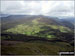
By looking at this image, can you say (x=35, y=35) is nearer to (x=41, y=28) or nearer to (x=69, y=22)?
(x=41, y=28)

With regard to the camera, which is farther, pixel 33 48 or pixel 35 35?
pixel 35 35

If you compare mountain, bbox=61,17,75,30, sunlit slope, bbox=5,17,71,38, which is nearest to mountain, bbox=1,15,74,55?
sunlit slope, bbox=5,17,71,38

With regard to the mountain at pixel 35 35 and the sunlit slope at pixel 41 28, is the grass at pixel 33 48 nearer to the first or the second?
the mountain at pixel 35 35

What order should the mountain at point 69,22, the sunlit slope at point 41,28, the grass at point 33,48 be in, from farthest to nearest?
the mountain at point 69,22
the sunlit slope at point 41,28
the grass at point 33,48

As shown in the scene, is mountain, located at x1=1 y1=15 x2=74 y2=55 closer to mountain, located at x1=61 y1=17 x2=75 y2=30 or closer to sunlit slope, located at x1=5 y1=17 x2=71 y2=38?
sunlit slope, located at x1=5 y1=17 x2=71 y2=38

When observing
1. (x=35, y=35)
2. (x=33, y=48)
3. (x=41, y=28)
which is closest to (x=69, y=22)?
(x=41, y=28)

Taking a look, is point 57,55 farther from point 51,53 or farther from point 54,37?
point 54,37

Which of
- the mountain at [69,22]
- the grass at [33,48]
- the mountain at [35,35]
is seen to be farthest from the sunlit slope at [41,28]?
the grass at [33,48]

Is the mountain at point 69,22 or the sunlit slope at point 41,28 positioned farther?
the mountain at point 69,22
